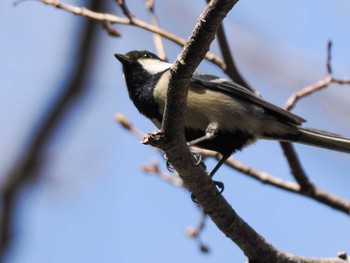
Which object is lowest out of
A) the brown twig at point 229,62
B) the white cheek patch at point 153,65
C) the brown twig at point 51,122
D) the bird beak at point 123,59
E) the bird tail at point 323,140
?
the brown twig at point 51,122

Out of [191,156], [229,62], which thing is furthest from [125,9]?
[191,156]

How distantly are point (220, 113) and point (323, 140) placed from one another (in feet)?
1.83

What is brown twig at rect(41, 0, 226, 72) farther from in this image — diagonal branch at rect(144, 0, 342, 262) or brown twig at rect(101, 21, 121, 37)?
diagonal branch at rect(144, 0, 342, 262)

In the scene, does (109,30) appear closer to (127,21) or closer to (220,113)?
(127,21)

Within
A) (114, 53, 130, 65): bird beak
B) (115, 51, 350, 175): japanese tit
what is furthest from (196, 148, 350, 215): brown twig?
(114, 53, 130, 65): bird beak

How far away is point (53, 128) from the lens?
303 centimetres

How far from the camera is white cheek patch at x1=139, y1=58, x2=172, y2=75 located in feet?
11.2

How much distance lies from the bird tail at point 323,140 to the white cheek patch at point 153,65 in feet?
2.59

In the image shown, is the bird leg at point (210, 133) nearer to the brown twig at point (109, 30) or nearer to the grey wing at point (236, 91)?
the grey wing at point (236, 91)

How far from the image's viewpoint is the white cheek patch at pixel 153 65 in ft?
11.2

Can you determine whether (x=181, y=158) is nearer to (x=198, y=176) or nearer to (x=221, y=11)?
(x=198, y=176)

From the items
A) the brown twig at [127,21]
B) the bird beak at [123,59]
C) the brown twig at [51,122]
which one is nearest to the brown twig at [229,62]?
the brown twig at [127,21]

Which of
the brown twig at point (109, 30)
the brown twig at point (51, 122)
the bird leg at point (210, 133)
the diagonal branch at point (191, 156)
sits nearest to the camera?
the diagonal branch at point (191, 156)

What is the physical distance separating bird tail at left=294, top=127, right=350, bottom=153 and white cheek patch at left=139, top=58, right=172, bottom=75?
0.79 meters
